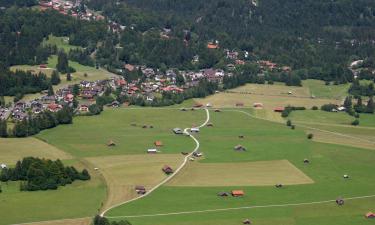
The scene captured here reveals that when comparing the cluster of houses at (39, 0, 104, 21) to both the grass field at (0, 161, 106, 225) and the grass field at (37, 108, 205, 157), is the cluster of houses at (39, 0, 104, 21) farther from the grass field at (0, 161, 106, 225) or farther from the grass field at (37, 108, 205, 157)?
the grass field at (0, 161, 106, 225)

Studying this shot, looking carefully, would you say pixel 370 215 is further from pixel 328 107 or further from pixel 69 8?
pixel 69 8

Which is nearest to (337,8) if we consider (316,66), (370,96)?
(316,66)

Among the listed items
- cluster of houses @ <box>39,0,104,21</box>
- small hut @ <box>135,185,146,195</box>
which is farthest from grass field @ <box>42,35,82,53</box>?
small hut @ <box>135,185,146,195</box>

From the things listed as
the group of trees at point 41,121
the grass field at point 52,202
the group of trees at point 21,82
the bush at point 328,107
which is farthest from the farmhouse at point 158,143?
the bush at point 328,107

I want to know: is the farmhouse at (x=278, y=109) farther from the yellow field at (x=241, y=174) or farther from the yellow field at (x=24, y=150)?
the yellow field at (x=24, y=150)

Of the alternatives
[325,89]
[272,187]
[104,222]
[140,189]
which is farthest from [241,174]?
[325,89]

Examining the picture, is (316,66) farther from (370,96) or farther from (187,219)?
(187,219)
